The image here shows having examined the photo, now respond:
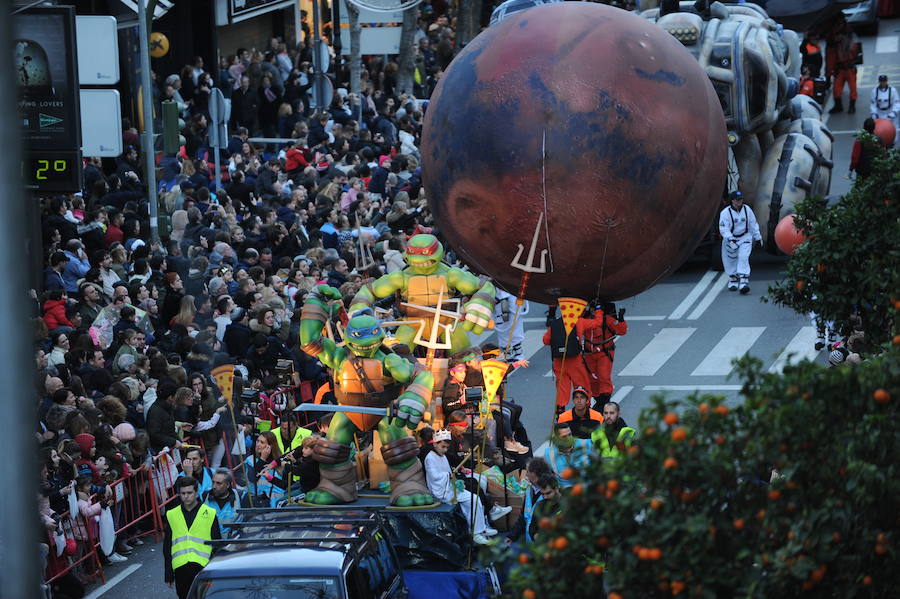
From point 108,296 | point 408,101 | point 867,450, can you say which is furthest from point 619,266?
point 408,101

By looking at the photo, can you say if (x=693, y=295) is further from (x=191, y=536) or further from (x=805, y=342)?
(x=191, y=536)

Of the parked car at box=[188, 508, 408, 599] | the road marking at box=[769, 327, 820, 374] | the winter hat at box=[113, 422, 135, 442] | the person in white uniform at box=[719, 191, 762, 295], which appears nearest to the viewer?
the parked car at box=[188, 508, 408, 599]

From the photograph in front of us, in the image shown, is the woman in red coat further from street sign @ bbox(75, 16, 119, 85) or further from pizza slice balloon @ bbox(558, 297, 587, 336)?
pizza slice balloon @ bbox(558, 297, 587, 336)

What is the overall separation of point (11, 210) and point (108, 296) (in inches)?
468

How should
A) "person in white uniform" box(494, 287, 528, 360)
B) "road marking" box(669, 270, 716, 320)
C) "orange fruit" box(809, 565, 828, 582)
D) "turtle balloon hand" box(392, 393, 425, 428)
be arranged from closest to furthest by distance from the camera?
"orange fruit" box(809, 565, 828, 582) → "turtle balloon hand" box(392, 393, 425, 428) → "person in white uniform" box(494, 287, 528, 360) → "road marking" box(669, 270, 716, 320)

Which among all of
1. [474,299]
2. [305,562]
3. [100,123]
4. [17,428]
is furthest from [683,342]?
[17,428]

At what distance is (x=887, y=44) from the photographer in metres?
39.9

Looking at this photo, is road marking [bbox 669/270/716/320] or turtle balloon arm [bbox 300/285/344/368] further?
road marking [bbox 669/270/716/320]

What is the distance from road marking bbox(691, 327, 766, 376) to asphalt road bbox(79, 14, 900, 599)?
12 millimetres

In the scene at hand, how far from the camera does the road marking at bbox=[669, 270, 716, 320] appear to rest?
21438 millimetres

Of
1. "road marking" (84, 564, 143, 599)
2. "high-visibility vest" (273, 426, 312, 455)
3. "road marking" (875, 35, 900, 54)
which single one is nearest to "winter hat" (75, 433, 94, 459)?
"road marking" (84, 564, 143, 599)

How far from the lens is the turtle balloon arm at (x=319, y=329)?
1250 centimetres

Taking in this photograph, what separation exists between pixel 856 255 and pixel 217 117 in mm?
13691

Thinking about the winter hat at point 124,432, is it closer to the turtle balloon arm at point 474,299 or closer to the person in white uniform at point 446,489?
the person in white uniform at point 446,489
